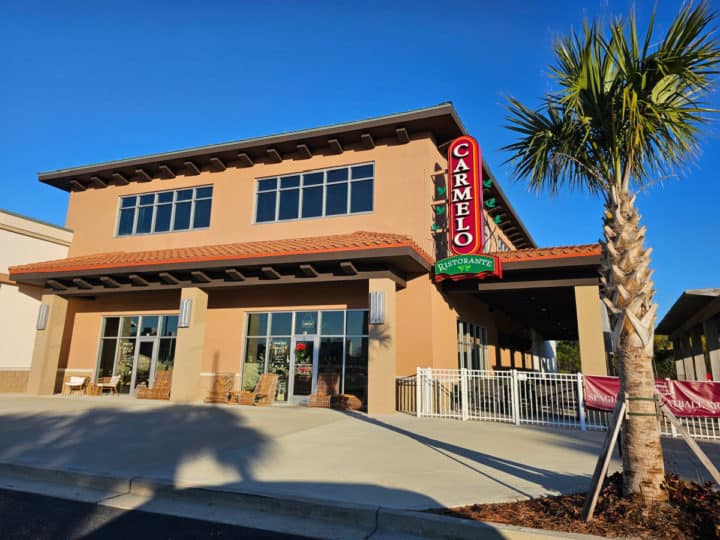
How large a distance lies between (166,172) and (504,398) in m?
14.8

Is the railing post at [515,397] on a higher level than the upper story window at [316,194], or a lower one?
lower

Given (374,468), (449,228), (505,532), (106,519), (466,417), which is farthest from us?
(449,228)

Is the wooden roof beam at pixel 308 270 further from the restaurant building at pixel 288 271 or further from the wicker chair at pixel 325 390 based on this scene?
the wicker chair at pixel 325 390

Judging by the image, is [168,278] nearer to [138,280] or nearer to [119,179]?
[138,280]

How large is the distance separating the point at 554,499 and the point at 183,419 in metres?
9.00

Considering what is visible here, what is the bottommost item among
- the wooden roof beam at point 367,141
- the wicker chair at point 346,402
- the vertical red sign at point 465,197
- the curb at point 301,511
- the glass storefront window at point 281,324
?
the curb at point 301,511

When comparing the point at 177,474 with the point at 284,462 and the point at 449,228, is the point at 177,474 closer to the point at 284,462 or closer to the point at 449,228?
the point at 284,462

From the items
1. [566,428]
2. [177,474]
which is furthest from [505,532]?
[566,428]

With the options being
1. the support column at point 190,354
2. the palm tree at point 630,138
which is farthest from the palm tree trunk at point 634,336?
the support column at point 190,354

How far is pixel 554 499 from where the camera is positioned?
5.20m

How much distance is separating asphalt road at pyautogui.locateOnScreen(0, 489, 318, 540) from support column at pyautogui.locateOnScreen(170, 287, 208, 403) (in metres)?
9.40

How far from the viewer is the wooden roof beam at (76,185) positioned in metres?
19.9

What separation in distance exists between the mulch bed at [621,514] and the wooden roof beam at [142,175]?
59.0 ft

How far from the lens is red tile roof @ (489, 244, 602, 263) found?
1290cm
